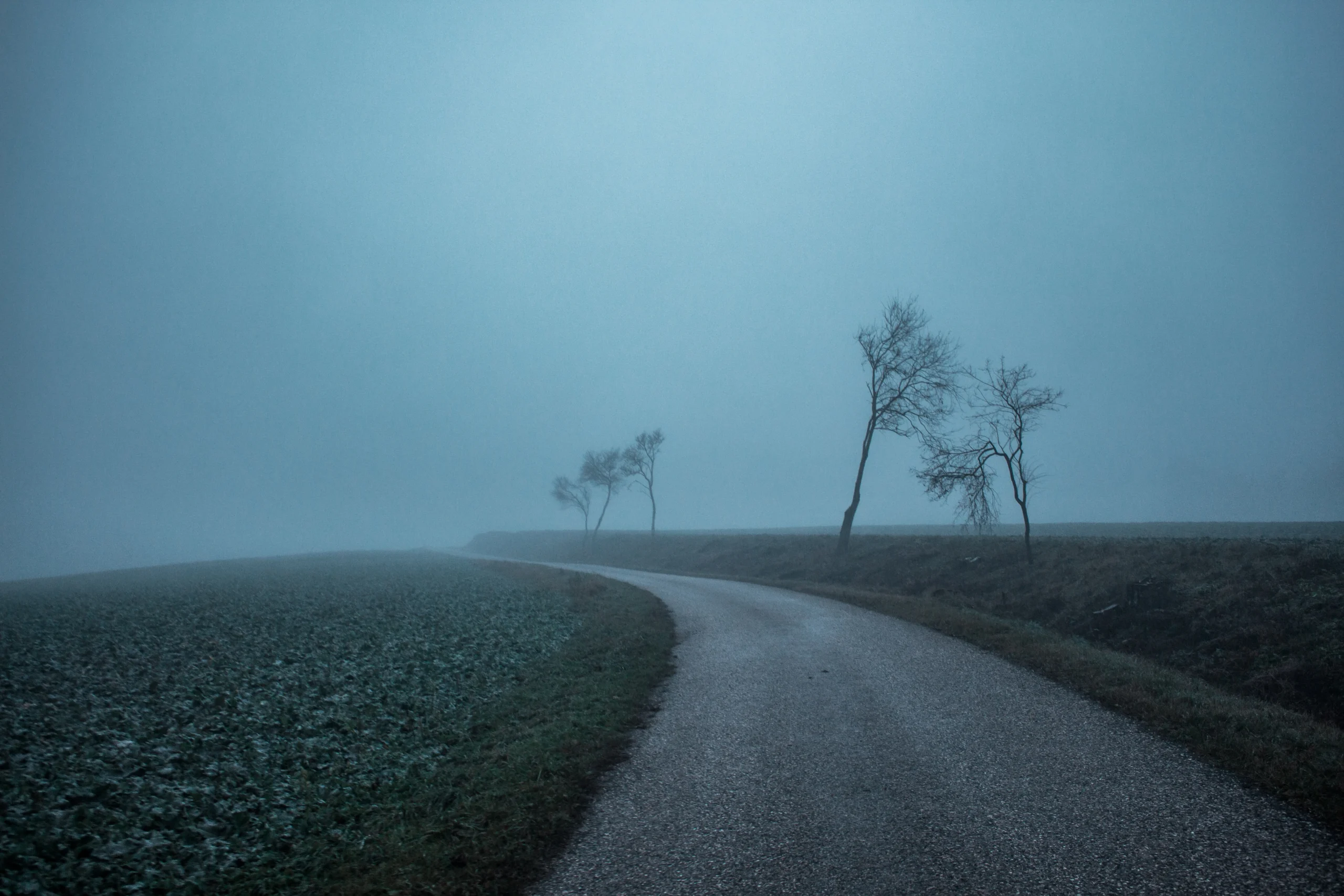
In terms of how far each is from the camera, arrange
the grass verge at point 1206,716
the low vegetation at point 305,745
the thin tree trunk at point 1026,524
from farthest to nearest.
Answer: the thin tree trunk at point 1026,524
the grass verge at point 1206,716
the low vegetation at point 305,745

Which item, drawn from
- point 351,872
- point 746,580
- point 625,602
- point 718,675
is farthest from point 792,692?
point 746,580

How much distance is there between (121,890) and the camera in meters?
5.92

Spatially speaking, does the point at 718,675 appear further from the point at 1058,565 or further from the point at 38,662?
the point at 1058,565

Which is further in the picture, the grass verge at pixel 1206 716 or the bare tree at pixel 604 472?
the bare tree at pixel 604 472

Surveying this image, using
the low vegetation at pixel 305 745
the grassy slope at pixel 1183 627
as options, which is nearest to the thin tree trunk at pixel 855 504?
the grassy slope at pixel 1183 627

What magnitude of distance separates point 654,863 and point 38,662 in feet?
53.4

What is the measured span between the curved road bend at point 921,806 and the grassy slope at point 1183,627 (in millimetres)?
758

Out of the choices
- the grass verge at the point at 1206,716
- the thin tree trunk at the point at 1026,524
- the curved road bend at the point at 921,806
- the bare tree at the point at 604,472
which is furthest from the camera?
the bare tree at the point at 604,472

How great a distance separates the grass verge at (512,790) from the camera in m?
6.02

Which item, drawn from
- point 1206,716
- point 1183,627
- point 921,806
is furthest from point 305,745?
point 1183,627

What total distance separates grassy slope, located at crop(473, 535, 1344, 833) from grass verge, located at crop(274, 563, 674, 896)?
8018 mm

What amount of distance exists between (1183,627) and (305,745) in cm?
2014

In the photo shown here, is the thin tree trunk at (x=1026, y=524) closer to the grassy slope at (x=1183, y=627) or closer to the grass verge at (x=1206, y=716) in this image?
the grassy slope at (x=1183, y=627)

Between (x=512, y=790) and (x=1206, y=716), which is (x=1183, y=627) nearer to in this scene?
(x=1206, y=716)
